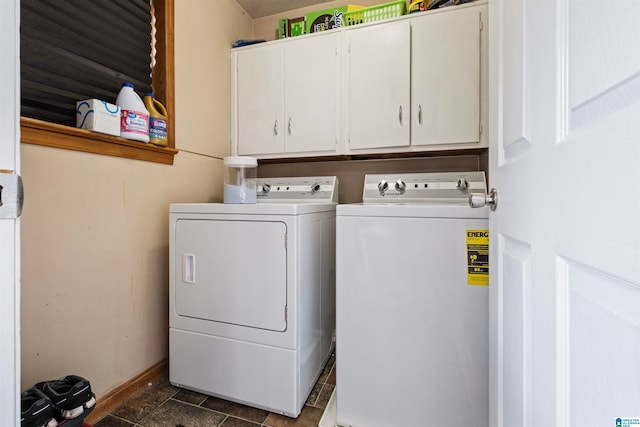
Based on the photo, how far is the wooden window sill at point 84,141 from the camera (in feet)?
3.82

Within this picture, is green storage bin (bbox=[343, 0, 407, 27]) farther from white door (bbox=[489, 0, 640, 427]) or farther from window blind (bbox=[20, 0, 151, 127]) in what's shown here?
white door (bbox=[489, 0, 640, 427])

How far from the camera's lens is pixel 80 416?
1.09 meters

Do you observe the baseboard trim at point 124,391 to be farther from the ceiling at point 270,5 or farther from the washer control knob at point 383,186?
the ceiling at point 270,5

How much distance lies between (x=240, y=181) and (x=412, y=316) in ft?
4.20

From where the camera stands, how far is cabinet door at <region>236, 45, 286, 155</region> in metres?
2.23

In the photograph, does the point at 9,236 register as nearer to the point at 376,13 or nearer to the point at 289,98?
the point at 289,98

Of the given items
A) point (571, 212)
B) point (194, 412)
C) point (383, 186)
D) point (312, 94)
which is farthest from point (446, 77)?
point (194, 412)

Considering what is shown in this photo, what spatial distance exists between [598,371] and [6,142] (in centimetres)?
99

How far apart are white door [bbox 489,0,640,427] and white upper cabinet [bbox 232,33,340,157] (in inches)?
56.5

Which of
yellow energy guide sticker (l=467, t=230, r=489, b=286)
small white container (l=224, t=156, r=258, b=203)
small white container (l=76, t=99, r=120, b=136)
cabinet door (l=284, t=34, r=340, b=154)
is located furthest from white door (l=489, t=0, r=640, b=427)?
small white container (l=76, t=99, r=120, b=136)

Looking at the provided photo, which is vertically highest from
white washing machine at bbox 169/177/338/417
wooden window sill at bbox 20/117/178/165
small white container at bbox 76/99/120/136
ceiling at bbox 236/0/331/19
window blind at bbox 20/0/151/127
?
ceiling at bbox 236/0/331/19

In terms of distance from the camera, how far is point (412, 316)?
1.24 m

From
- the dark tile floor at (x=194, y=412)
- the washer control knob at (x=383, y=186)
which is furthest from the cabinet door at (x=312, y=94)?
the dark tile floor at (x=194, y=412)

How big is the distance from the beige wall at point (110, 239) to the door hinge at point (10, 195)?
83 centimetres
